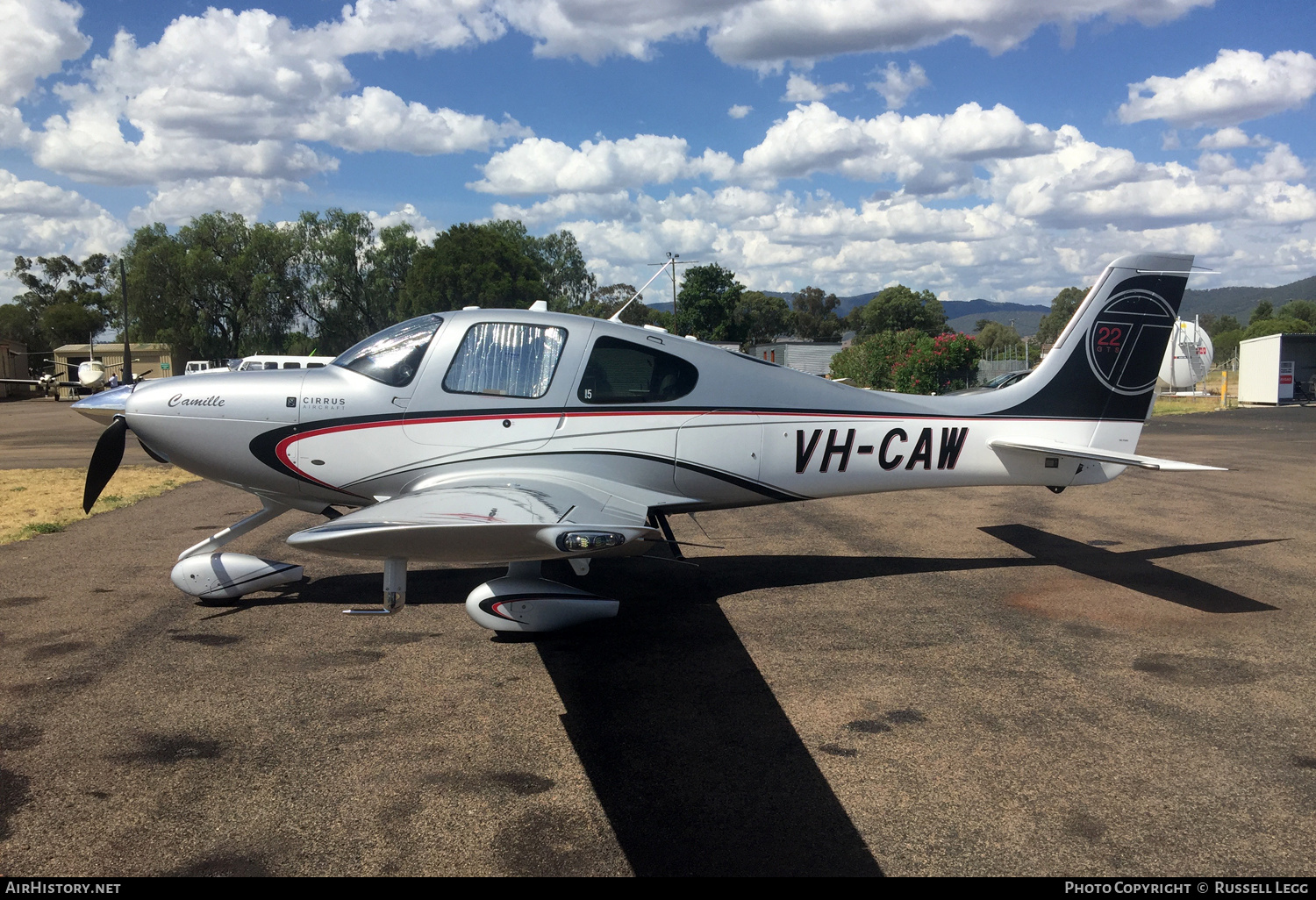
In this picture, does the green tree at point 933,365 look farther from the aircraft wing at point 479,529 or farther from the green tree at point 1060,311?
the green tree at point 1060,311

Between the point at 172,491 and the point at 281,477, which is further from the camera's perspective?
the point at 172,491

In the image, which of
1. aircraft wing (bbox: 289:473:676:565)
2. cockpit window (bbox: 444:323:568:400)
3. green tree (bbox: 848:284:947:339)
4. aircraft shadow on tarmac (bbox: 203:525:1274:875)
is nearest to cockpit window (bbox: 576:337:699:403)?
cockpit window (bbox: 444:323:568:400)

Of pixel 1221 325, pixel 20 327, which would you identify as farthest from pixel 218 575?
pixel 1221 325

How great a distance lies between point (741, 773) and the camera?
4.24 meters

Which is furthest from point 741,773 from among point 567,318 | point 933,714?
point 567,318

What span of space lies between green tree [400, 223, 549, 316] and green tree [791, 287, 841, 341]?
6781 centimetres

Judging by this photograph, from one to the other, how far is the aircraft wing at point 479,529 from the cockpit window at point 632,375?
1223 millimetres

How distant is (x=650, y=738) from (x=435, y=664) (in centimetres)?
191

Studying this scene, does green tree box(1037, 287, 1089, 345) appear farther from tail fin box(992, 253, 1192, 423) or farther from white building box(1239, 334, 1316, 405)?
tail fin box(992, 253, 1192, 423)

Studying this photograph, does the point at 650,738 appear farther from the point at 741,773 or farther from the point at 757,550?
the point at 757,550

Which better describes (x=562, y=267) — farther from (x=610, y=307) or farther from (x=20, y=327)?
(x=20, y=327)

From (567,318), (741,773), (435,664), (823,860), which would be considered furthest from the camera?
(567,318)

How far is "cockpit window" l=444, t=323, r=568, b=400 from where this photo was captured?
6.59 meters

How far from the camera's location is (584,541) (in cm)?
456
